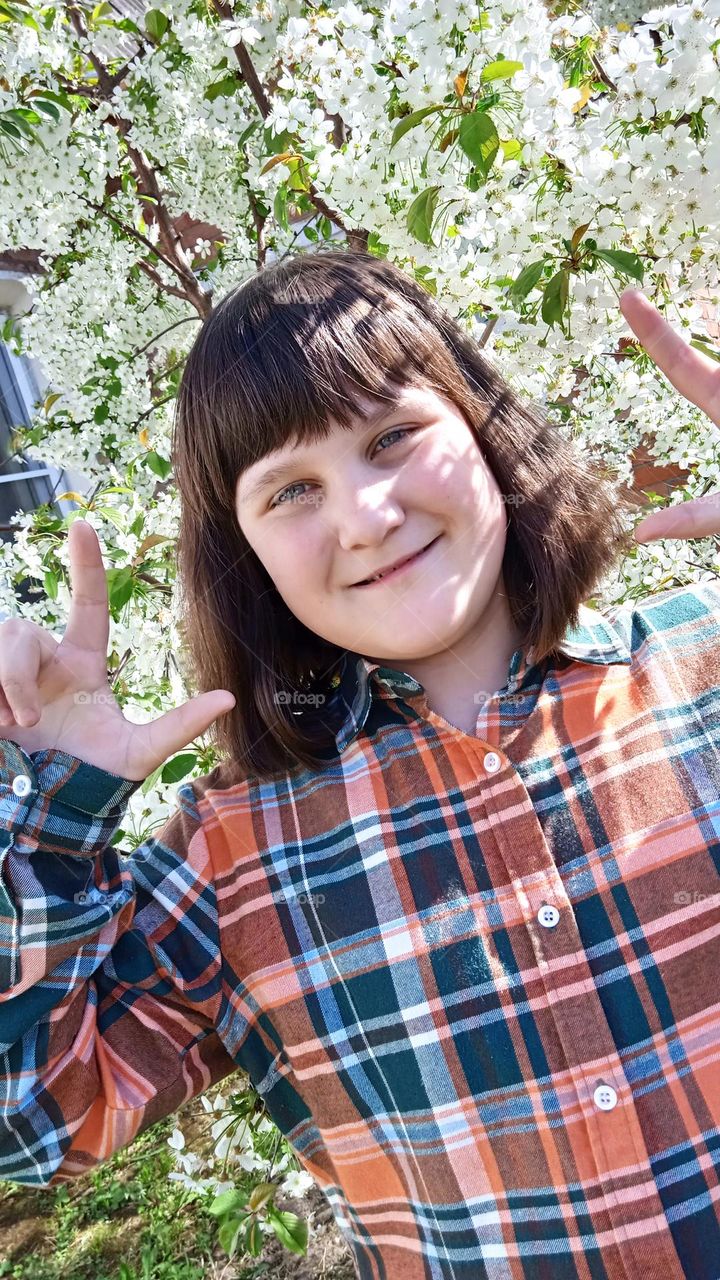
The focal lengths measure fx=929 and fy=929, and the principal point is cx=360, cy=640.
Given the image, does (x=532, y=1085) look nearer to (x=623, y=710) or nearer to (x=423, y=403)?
(x=623, y=710)

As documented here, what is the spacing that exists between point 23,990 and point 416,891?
49 centimetres

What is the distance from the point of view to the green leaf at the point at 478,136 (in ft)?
3.77

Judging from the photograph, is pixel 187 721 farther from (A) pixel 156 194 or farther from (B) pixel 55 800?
(A) pixel 156 194

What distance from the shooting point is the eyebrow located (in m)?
1.19

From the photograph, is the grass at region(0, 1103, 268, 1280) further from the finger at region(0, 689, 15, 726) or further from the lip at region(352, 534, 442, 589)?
the lip at region(352, 534, 442, 589)

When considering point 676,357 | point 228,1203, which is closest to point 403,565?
point 676,357

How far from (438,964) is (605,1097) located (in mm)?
237

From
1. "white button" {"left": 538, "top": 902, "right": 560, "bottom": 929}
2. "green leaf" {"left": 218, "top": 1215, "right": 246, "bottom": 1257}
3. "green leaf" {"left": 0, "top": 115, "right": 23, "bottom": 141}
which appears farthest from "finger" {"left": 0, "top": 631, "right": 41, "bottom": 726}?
"green leaf" {"left": 0, "top": 115, "right": 23, "bottom": 141}

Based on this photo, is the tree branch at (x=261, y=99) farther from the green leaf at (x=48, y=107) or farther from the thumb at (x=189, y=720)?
the thumb at (x=189, y=720)

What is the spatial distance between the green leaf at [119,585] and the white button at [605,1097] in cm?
122

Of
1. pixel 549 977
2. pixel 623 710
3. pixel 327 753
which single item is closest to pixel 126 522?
pixel 327 753

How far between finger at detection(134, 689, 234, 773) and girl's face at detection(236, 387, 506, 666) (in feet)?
0.56

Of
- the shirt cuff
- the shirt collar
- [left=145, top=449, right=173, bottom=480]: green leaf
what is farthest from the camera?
[left=145, top=449, right=173, bottom=480]: green leaf

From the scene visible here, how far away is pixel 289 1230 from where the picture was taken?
5.58 ft
